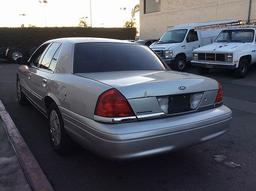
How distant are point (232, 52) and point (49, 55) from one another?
8432 mm

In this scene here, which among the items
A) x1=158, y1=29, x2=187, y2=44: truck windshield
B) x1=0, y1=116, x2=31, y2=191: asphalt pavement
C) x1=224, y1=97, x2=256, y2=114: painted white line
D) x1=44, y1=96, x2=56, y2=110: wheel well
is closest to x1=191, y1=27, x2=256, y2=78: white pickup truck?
x1=158, y1=29, x2=187, y2=44: truck windshield

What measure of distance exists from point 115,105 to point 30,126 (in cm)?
304

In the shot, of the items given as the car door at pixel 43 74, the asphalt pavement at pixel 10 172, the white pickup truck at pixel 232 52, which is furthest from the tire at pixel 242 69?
the asphalt pavement at pixel 10 172

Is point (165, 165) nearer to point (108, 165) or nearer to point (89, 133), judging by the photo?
point (108, 165)

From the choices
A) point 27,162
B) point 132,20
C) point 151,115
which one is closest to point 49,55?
point 27,162

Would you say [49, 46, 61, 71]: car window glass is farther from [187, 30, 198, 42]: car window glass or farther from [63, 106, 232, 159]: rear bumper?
[187, 30, 198, 42]: car window glass

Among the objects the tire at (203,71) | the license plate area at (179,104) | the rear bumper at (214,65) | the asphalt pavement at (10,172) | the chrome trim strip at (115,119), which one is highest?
the license plate area at (179,104)

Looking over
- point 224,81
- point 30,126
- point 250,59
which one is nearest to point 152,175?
point 30,126

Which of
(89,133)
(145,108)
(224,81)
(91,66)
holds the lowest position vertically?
(224,81)

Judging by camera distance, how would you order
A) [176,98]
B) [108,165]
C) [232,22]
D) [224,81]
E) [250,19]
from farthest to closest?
[250,19]
[232,22]
[224,81]
[108,165]
[176,98]

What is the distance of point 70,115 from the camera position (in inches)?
167

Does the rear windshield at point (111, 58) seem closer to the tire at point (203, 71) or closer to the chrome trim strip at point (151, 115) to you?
the chrome trim strip at point (151, 115)

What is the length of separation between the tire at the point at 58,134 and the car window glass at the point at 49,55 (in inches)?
33.6

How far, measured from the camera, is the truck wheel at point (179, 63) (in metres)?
15.3
